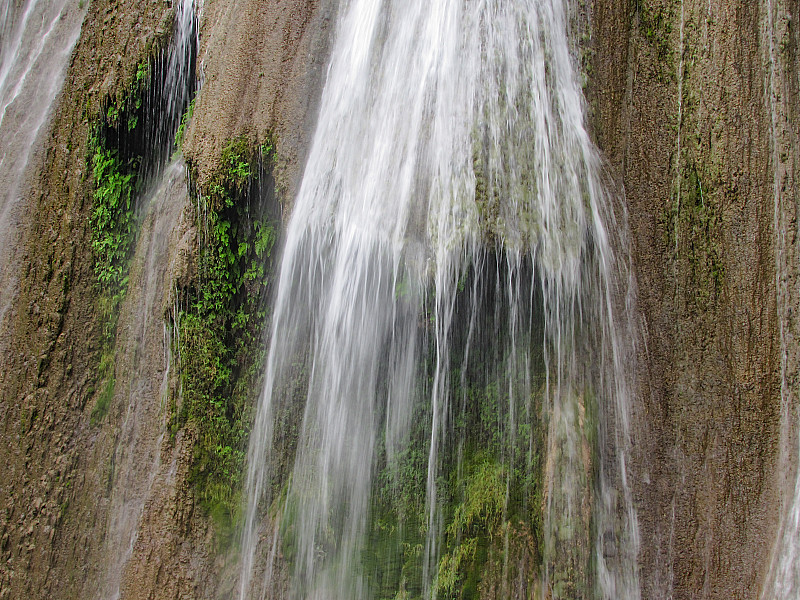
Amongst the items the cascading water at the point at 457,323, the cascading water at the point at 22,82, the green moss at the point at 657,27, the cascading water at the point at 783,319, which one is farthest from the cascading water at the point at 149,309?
the cascading water at the point at 783,319

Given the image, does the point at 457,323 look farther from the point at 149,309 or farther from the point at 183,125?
the point at 183,125

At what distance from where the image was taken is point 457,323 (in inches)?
152

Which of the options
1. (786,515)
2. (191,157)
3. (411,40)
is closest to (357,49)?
(411,40)

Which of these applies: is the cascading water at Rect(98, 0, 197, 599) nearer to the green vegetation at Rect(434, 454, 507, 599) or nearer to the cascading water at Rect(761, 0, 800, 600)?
the green vegetation at Rect(434, 454, 507, 599)

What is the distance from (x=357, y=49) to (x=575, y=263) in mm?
2117

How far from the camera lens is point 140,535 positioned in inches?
175

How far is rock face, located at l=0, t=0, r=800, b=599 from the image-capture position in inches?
155

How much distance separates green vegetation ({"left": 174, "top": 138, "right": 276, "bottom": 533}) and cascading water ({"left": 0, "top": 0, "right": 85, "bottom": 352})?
66.5 inches

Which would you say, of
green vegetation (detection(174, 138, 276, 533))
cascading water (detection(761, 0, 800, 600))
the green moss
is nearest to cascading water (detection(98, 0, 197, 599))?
green vegetation (detection(174, 138, 276, 533))

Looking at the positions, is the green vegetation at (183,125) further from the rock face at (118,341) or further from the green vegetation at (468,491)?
the green vegetation at (468,491)

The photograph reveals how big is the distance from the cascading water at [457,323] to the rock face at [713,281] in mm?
246

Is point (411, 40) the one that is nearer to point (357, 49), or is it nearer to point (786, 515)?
point (357, 49)

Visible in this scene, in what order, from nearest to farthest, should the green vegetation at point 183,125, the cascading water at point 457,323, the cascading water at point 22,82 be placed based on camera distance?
the cascading water at point 457,323, the green vegetation at point 183,125, the cascading water at point 22,82

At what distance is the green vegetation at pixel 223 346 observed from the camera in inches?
174
